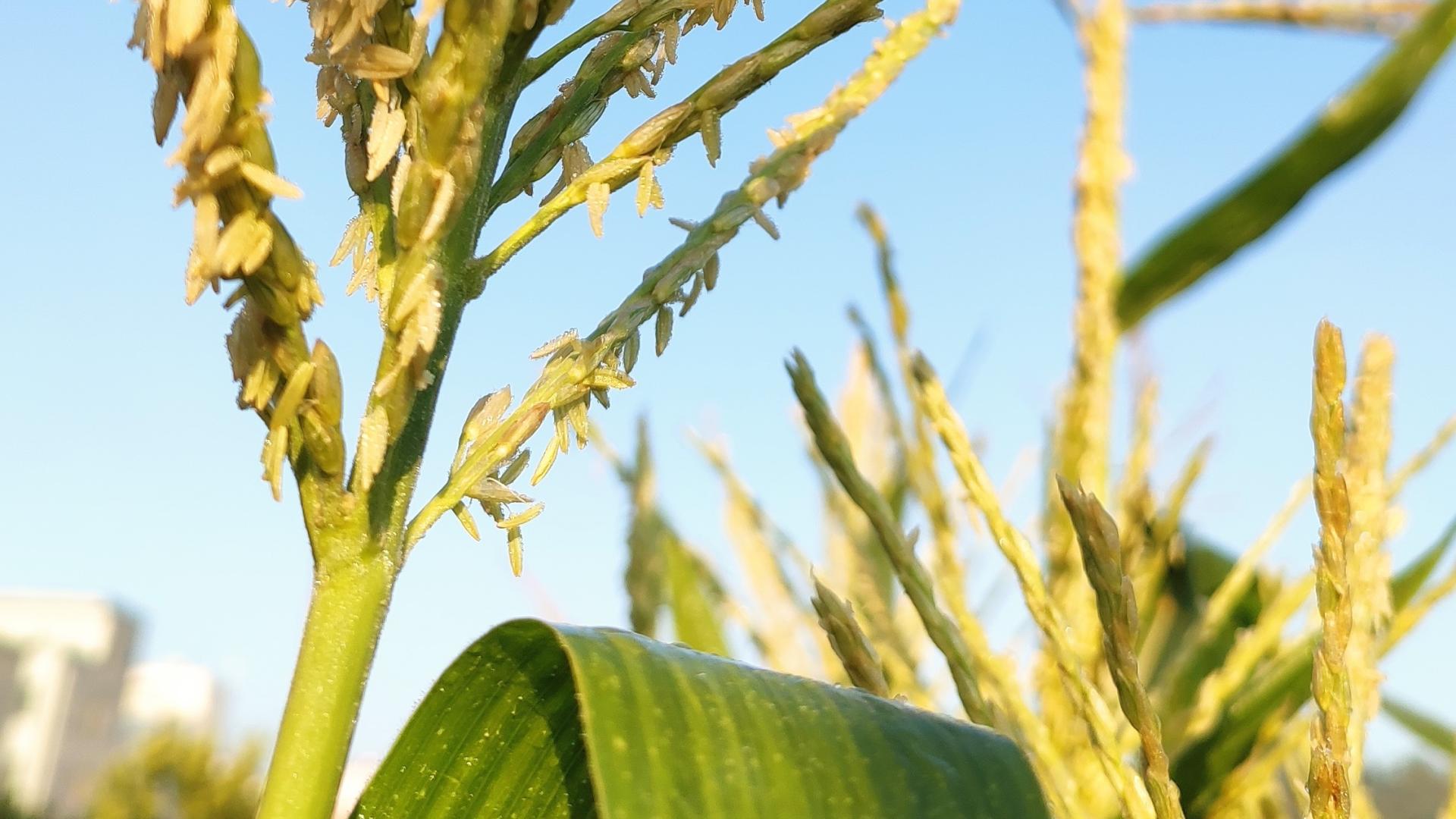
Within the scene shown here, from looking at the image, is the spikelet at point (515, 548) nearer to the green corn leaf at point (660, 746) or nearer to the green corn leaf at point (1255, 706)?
the green corn leaf at point (660, 746)

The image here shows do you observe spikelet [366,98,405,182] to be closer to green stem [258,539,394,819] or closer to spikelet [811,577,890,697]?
green stem [258,539,394,819]

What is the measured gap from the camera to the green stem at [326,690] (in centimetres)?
38

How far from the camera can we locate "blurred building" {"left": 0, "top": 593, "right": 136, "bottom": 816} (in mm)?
27281

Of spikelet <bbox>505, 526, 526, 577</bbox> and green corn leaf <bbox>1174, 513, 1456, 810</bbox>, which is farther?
green corn leaf <bbox>1174, 513, 1456, 810</bbox>

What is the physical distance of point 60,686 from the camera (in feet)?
91.7

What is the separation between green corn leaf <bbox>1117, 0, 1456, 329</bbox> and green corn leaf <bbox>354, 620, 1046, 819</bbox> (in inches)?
34.5

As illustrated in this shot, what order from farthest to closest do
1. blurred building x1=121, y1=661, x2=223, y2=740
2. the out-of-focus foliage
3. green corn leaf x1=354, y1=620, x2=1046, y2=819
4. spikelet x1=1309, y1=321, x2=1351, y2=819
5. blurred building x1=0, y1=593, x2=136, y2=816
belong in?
blurred building x1=121, y1=661, x2=223, y2=740, blurred building x1=0, y1=593, x2=136, y2=816, the out-of-focus foliage, spikelet x1=1309, y1=321, x2=1351, y2=819, green corn leaf x1=354, y1=620, x2=1046, y2=819

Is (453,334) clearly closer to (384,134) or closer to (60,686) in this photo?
(384,134)

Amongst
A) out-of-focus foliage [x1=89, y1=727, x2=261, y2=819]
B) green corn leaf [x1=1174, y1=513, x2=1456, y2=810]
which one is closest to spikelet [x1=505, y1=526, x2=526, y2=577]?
green corn leaf [x1=1174, y1=513, x2=1456, y2=810]

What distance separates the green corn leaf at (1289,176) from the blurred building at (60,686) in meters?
27.7

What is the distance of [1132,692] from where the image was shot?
1.53ft

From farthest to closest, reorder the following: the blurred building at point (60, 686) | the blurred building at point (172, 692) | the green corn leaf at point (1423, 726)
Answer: the blurred building at point (172, 692)
the blurred building at point (60, 686)
the green corn leaf at point (1423, 726)

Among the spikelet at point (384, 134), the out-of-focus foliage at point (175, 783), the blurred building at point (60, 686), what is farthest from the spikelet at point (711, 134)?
the blurred building at point (60, 686)

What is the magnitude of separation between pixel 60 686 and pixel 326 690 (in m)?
32.1
